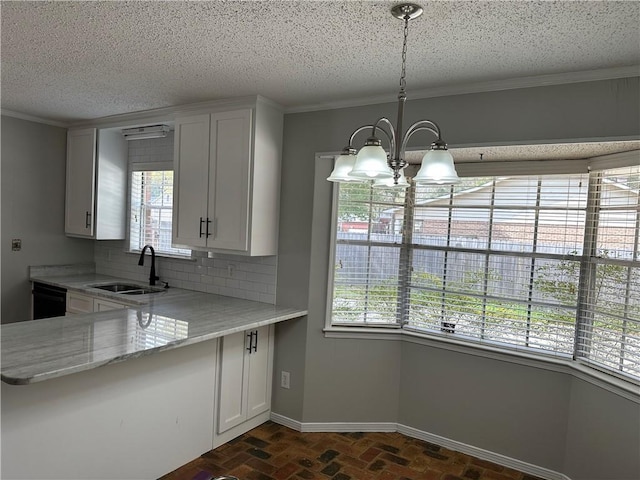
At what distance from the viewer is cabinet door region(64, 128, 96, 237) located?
14.0 feet

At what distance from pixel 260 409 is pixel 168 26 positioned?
2.64 metres

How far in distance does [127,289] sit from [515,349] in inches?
132

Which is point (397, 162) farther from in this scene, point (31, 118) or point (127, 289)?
point (31, 118)

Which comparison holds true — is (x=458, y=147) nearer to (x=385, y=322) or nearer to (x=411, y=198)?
(x=411, y=198)

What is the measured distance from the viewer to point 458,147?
277 cm

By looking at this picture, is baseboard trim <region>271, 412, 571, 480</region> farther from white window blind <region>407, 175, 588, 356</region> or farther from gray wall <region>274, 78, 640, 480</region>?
white window blind <region>407, 175, 588, 356</region>

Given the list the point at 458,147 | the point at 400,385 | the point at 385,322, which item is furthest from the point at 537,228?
the point at 400,385

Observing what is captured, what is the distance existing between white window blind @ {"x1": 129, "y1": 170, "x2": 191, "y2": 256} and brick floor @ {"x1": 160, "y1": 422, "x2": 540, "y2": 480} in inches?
73.8

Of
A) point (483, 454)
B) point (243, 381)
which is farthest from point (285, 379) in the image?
point (483, 454)

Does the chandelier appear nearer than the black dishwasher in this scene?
Yes

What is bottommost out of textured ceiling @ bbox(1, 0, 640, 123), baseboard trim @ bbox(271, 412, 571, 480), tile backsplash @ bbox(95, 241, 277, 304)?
baseboard trim @ bbox(271, 412, 571, 480)

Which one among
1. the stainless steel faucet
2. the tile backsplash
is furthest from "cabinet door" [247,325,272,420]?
the stainless steel faucet

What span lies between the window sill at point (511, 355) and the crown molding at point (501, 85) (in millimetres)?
1628

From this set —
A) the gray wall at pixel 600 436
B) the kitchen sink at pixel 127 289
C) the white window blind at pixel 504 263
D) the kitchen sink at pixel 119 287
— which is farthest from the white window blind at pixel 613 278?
the kitchen sink at pixel 119 287
